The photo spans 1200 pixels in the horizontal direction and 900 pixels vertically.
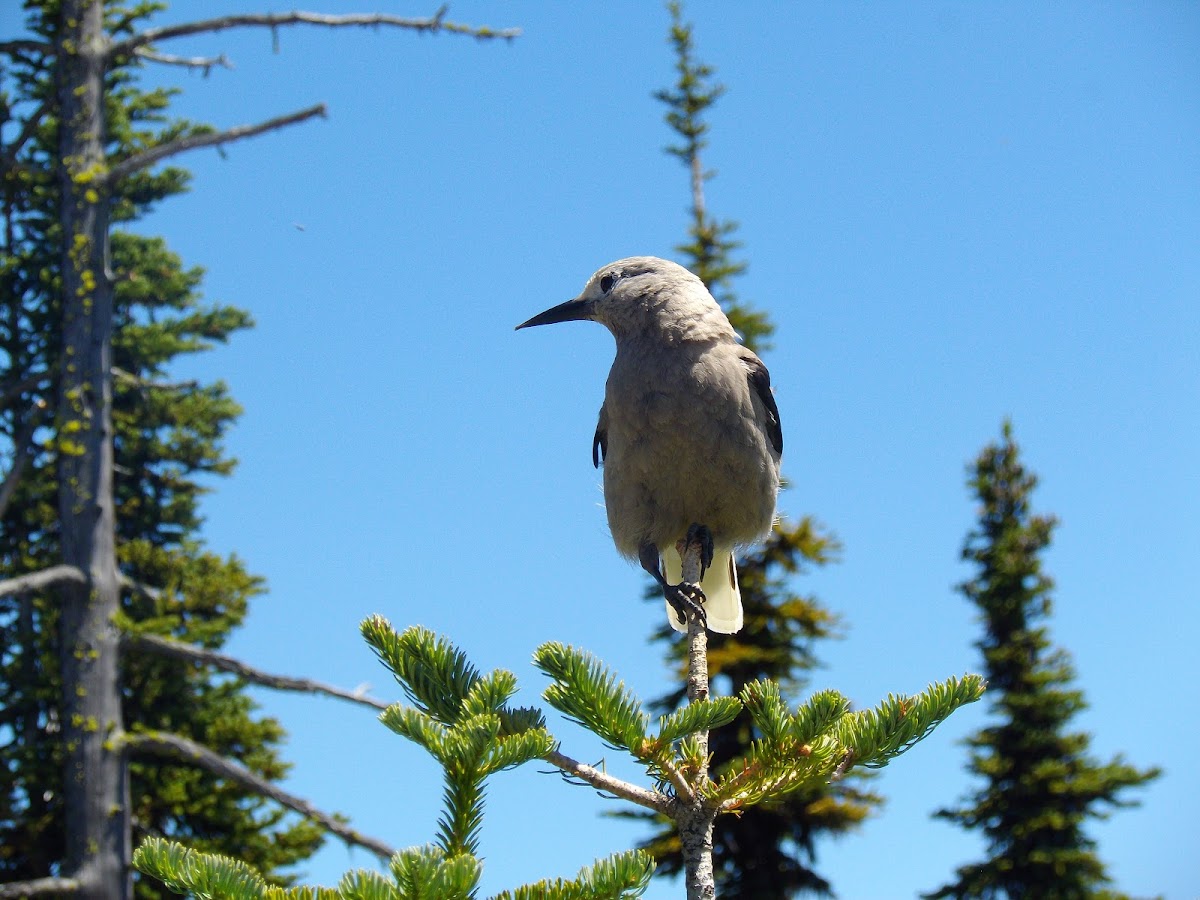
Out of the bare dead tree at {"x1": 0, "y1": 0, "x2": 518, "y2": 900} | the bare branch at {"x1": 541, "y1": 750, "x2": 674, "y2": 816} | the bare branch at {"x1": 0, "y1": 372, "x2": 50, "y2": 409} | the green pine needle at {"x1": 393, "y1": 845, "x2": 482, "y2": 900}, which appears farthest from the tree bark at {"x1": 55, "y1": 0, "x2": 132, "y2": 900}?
the green pine needle at {"x1": 393, "y1": 845, "x2": 482, "y2": 900}

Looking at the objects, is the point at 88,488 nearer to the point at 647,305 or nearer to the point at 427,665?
the point at 647,305

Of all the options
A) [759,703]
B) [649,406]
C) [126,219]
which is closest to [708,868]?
[759,703]

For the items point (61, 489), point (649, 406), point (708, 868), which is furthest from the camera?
point (61, 489)

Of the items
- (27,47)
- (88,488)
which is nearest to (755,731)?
(88,488)

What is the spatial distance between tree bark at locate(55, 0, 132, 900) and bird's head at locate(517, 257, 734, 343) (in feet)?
28.4

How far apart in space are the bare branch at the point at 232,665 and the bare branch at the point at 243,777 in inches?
32.8

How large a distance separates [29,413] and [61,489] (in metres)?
1.81

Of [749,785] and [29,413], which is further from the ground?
[29,413]

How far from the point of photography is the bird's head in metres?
4.05

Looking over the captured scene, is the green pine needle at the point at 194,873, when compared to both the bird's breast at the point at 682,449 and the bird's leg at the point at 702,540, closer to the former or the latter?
the bird's breast at the point at 682,449

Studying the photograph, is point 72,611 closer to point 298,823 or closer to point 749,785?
point 298,823

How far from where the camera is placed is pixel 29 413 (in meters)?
13.0

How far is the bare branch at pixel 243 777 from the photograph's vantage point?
10.4 metres

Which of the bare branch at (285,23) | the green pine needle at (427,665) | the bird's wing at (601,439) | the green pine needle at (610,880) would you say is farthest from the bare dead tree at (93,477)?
the green pine needle at (610,880)
